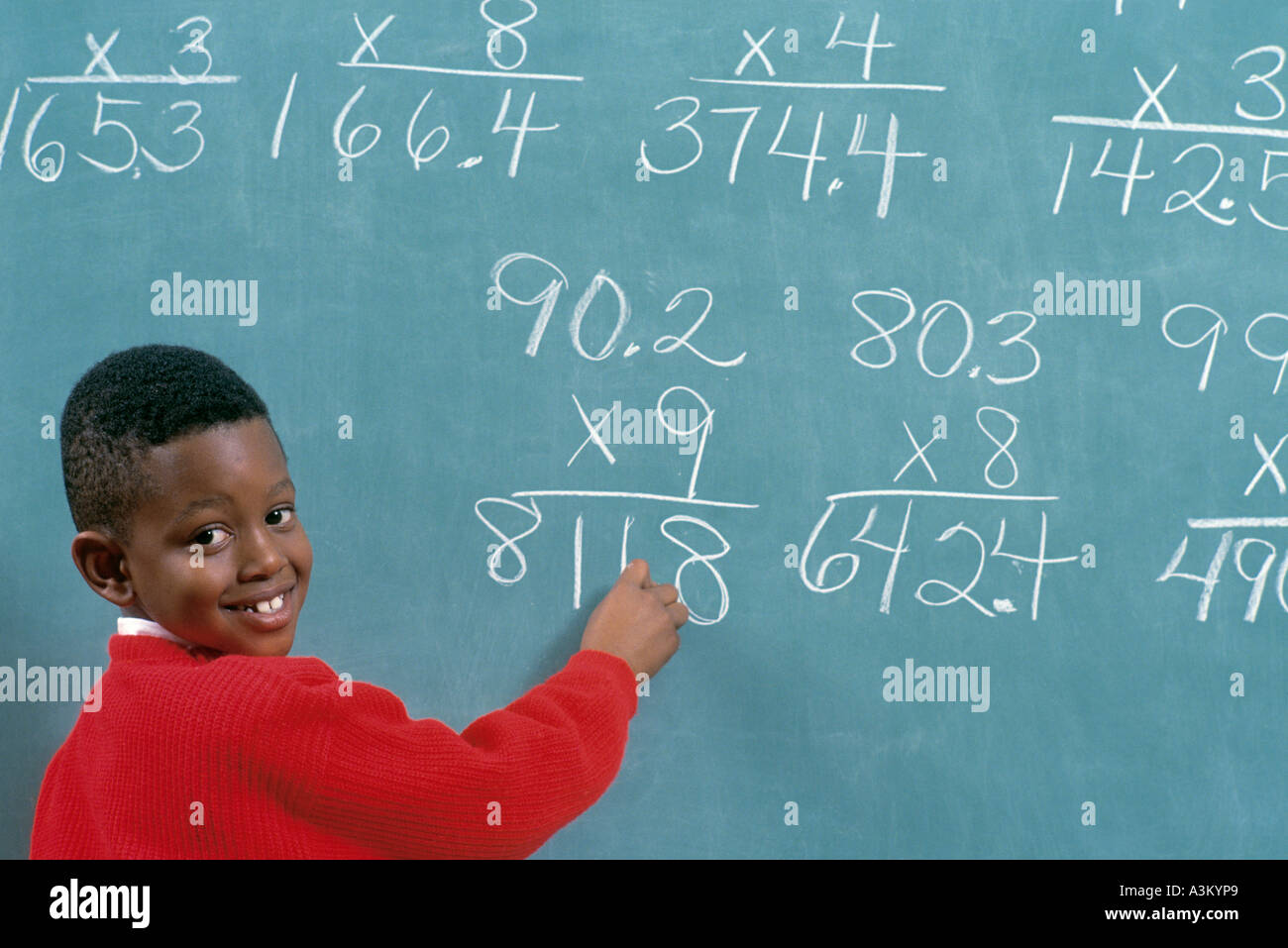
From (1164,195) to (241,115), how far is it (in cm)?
96

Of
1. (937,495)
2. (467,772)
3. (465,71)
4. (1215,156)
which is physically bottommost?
(467,772)

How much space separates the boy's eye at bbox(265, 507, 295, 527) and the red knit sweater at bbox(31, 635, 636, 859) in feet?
0.40

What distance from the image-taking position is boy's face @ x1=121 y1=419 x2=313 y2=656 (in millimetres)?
819

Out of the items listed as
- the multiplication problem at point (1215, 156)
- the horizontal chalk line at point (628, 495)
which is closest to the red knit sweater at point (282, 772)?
the horizontal chalk line at point (628, 495)

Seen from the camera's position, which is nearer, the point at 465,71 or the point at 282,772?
the point at 282,772

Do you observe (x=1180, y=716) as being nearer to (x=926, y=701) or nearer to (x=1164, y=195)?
(x=926, y=701)

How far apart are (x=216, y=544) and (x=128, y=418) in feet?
0.41

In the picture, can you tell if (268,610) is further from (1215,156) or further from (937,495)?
(1215,156)

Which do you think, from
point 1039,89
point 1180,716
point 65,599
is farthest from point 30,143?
point 1180,716

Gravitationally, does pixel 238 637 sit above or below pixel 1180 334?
below

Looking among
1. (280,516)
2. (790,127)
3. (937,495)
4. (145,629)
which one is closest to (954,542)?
(937,495)

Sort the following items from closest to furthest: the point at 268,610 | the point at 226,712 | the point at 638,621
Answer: the point at 226,712, the point at 268,610, the point at 638,621

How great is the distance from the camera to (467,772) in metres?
0.85

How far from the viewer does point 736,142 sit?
42.6 inches
